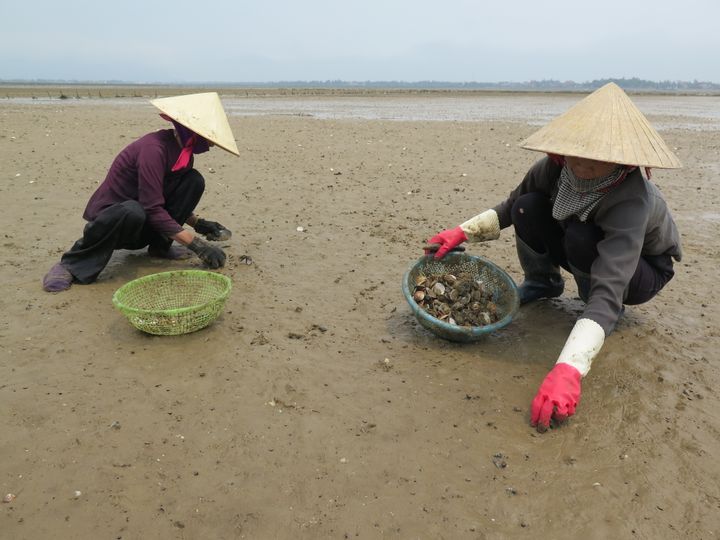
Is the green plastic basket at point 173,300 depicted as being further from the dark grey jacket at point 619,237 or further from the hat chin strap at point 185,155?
the dark grey jacket at point 619,237

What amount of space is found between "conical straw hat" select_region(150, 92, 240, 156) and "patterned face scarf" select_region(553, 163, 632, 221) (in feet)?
6.42

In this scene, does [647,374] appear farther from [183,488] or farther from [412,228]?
[412,228]

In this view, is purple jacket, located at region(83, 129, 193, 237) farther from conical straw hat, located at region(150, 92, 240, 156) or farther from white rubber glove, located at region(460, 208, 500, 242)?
white rubber glove, located at region(460, 208, 500, 242)

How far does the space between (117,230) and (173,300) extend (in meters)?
0.61

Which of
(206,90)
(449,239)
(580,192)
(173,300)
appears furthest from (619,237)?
(206,90)

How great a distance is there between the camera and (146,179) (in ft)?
11.2

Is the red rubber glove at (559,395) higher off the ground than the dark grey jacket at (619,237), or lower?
lower

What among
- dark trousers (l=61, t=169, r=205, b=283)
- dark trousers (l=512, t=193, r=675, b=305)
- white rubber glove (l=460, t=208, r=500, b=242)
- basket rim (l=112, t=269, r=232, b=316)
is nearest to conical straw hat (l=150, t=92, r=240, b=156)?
dark trousers (l=61, t=169, r=205, b=283)

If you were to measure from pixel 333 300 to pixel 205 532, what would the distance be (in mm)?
1956

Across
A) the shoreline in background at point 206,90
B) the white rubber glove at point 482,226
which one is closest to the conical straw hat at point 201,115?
the white rubber glove at point 482,226

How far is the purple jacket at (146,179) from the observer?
3.42 m

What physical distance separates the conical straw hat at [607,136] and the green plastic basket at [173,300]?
6.35 ft

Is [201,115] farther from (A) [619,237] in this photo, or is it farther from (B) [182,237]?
(A) [619,237]

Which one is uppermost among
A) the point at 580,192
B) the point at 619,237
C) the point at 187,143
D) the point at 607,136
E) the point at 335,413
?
the point at 607,136
